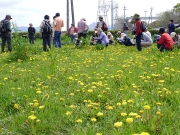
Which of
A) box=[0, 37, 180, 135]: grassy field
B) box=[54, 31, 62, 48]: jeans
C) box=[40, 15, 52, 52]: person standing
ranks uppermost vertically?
box=[40, 15, 52, 52]: person standing

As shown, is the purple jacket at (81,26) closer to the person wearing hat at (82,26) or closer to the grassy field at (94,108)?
the person wearing hat at (82,26)

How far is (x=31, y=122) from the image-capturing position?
2.38m

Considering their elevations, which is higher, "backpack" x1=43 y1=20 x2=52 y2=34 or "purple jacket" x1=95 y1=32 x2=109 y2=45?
"backpack" x1=43 y1=20 x2=52 y2=34

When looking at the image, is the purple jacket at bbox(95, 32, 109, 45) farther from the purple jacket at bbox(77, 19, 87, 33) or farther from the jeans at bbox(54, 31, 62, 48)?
the jeans at bbox(54, 31, 62, 48)

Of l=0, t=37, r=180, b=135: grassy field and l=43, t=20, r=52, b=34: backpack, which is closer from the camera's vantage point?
l=0, t=37, r=180, b=135: grassy field

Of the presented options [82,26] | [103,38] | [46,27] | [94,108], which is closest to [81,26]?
[82,26]

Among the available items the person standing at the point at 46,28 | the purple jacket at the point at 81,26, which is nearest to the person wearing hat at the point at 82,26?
the purple jacket at the point at 81,26

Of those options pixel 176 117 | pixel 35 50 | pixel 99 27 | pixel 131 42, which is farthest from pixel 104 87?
pixel 99 27

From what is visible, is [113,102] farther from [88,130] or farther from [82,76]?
[82,76]

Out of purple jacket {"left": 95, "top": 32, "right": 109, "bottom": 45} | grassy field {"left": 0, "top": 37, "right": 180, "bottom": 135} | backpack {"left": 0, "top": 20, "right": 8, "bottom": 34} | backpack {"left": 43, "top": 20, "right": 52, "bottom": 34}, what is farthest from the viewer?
purple jacket {"left": 95, "top": 32, "right": 109, "bottom": 45}

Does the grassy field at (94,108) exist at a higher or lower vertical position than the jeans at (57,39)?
lower

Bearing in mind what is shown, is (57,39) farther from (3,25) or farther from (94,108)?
(94,108)

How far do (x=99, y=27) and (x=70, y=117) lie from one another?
1000cm

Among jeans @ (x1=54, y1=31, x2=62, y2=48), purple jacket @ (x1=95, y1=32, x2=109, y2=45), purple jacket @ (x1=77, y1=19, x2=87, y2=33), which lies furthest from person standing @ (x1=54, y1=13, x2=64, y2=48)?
purple jacket @ (x1=95, y1=32, x2=109, y2=45)
